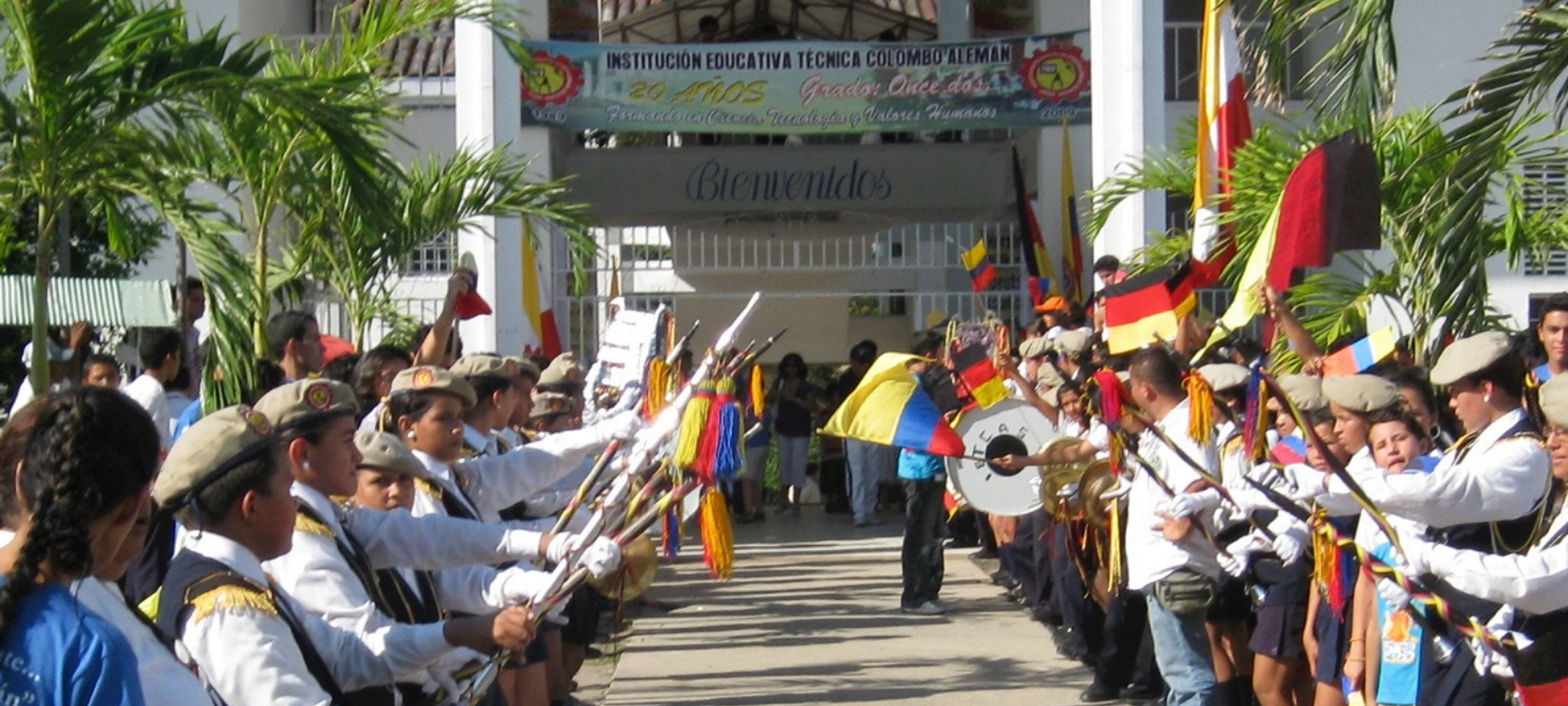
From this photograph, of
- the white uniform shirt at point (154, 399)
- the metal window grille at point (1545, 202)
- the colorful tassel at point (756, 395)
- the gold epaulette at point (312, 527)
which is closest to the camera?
the gold epaulette at point (312, 527)

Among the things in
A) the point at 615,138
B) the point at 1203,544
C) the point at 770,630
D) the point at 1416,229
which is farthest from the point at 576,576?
the point at 615,138

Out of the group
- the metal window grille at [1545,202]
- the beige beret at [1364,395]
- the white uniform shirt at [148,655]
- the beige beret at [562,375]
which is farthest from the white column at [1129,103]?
the white uniform shirt at [148,655]

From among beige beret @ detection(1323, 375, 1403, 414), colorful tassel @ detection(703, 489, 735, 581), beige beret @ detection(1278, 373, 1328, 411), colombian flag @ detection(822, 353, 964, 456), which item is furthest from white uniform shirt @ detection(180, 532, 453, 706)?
colombian flag @ detection(822, 353, 964, 456)

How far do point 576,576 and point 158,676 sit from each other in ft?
4.19

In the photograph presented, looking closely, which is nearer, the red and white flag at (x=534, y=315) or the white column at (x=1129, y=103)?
the white column at (x=1129, y=103)

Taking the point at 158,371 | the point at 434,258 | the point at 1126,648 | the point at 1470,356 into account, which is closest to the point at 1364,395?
the point at 1470,356

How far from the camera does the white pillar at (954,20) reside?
2009 cm

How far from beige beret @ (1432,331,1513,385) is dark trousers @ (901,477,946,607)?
18.9ft

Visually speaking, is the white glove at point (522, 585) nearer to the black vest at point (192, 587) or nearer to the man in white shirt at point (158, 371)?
the black vest at point (192, 587)

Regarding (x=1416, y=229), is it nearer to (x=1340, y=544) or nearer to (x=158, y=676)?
(x=1340, y=544)

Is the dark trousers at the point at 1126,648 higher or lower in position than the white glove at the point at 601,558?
lower

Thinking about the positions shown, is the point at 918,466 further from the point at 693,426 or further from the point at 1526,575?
the point at 1526,575

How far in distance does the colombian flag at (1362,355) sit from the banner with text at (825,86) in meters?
9.69

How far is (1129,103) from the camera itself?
14.9m
